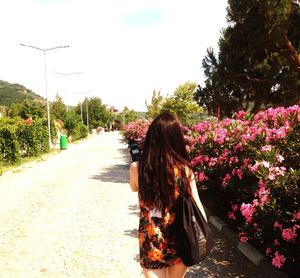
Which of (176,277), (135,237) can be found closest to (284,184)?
(176,277)

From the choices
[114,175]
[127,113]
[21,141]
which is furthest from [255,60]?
[127,113]

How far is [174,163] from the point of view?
109 inches

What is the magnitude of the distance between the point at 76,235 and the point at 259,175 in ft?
12.2

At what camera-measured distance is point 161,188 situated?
2770 millimetres

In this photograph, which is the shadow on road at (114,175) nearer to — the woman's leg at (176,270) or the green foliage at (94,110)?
the woman's leg at (176,270)

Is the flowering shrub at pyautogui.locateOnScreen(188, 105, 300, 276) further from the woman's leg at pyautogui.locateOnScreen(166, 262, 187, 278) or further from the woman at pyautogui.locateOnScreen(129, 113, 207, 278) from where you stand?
the woman at pyautogui.locateOnScreen(129, 113, 207, 278)

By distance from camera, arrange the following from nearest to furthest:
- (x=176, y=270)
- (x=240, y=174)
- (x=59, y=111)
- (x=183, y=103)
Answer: (x=176, y=270)
(x=240, y=174)
(x=183, y=103)
(x=59, y=111)

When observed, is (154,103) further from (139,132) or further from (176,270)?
(176,270)

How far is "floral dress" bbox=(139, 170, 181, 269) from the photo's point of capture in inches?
111

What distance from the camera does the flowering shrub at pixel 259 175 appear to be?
4445 millimetres

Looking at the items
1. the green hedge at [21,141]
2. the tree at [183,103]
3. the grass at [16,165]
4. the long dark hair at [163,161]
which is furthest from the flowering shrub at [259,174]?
the tree at [183,103]

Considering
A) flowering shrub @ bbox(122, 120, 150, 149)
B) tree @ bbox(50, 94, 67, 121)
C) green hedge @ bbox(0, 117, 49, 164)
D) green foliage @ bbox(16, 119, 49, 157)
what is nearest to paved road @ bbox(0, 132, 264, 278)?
flowering shrub @ bbox(122, 120, 150, 149)

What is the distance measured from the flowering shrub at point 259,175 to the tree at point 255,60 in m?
5.03

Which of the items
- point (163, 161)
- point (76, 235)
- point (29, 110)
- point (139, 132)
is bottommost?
point (76, 235)
